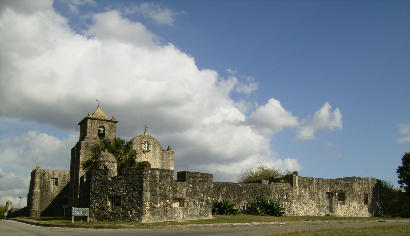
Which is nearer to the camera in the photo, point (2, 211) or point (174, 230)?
point (174, 230)

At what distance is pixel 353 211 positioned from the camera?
42062mm

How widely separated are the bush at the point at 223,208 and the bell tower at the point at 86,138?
36.8 ft

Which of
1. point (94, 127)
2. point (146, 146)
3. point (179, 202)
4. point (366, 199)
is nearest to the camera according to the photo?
point (179, 202)

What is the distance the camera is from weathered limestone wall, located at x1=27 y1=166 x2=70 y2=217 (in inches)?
1700

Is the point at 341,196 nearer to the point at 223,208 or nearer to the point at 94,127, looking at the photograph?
the point at 223,208

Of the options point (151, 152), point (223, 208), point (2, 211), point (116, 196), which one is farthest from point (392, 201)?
point (2, 211)

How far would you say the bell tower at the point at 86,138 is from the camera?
125ft

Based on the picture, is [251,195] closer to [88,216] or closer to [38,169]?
[88,216]

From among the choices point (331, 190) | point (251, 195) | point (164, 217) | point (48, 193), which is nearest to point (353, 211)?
point (331, 190)

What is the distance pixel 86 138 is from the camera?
40750 mm

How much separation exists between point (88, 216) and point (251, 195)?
47.6ft

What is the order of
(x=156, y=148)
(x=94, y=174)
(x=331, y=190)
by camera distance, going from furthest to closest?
(x=156, y=148) → (x=331, y=190) → (x=94, y=174)

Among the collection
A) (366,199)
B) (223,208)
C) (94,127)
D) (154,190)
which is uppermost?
(94,127)

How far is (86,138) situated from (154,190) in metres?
16.2
